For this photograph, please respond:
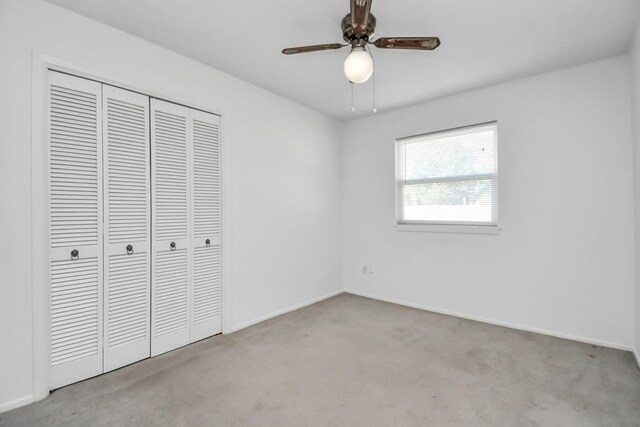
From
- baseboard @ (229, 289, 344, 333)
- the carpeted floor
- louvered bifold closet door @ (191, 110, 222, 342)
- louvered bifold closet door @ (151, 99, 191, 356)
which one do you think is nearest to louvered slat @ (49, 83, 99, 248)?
louvered bifold closet door @ (151, 99, 191, 356)

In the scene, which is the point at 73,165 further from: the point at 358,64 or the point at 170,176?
the point at 358,64

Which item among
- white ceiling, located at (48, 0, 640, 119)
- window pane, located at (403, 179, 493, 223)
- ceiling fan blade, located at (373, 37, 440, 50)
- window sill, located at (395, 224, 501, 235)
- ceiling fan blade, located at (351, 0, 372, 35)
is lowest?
window sill, located at (395, 224, 501, 235)

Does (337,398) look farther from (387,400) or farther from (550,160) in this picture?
(550,160)

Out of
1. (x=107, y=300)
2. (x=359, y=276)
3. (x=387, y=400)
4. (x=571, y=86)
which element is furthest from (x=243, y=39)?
(x=359, y=276)

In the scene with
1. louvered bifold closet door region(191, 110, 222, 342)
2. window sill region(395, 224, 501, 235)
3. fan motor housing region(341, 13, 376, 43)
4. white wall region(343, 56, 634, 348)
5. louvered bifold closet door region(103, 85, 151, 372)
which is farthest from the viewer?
window sill region(395, 224, 501, 235)

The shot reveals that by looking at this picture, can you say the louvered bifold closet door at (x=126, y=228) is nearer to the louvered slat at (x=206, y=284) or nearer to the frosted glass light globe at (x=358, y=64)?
the louvered slat at (x=206, y=284)

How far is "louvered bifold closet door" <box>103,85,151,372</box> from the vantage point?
88.1 inches

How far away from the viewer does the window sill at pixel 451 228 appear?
10.7 ft

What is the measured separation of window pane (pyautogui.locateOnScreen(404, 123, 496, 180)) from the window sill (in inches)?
23.9

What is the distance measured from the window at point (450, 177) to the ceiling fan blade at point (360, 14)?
88.6 inches

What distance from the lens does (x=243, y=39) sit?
2377mm

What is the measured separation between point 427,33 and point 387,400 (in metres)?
2.58

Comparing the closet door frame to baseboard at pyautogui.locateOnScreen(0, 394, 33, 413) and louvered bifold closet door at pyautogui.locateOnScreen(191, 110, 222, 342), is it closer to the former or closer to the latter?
baseboard at pyautogui.locateOnScreen(0, 394, 33, 413)

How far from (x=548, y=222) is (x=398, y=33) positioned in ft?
7.40
